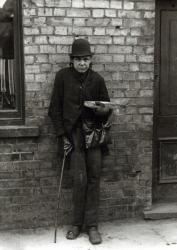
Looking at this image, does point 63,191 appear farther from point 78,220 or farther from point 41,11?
point 41,11

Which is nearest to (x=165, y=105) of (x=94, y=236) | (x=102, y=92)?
(x=102, y=92)

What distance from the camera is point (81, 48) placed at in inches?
190

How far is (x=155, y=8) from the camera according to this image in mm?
5547

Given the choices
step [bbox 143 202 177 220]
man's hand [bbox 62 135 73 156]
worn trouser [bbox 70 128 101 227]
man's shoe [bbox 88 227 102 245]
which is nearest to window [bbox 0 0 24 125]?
man's hand [bbox 62 135 73 156]

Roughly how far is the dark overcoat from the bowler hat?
239mm

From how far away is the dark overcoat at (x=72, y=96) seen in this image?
4.96 metres

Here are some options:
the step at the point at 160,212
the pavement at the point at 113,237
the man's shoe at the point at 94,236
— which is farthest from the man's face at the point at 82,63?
the step at the point at 160,212

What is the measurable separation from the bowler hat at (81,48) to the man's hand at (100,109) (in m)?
0.54

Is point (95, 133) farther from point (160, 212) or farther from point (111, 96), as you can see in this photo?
point (160, 212)

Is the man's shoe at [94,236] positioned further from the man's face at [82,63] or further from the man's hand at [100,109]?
the man's face at [82,63]

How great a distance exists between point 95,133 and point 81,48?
0.93 metres

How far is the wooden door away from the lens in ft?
18.5

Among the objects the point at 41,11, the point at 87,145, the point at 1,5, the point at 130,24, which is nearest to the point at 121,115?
the point at 87,145

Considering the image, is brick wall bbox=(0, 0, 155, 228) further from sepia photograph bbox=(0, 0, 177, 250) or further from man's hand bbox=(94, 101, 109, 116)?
man's hand bbox=(94, 101, 109, 116)
